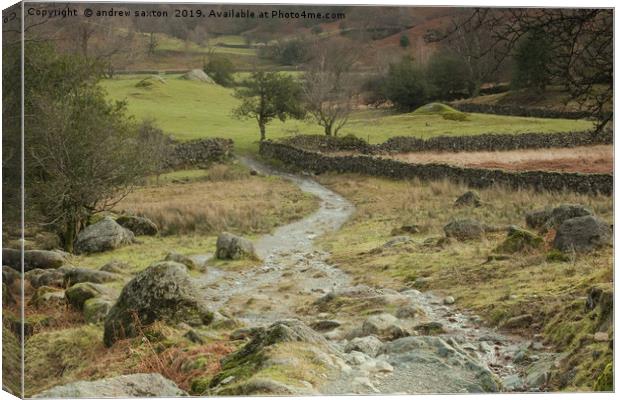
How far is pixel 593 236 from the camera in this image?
10047mm

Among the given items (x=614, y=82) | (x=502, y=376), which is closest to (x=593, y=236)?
(x=614, y=82)

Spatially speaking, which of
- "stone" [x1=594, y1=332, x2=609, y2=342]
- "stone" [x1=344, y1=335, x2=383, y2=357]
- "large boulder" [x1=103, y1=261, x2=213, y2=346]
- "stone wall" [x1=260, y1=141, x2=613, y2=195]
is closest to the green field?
"stone wall" [x1=260, y1=141, x2=613, y2=195]

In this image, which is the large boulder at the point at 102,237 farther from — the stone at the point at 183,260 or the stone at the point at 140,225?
the stone at the point at 183,260

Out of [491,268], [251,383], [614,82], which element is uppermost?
[614,82]

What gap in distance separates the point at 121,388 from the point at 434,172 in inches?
428

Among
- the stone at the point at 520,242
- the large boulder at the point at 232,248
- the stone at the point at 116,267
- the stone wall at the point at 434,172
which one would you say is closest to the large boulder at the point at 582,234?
the stone at the point at 520,242

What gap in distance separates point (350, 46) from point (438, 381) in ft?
14.1

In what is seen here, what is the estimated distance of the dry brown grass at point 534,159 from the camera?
1130 cm

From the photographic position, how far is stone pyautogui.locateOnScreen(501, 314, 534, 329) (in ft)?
29.2

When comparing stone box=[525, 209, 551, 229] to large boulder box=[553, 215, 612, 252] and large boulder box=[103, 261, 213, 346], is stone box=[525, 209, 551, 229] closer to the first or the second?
large boulder box=[553, 215, 612, 252]

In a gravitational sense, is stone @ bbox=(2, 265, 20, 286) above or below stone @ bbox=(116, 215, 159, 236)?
above

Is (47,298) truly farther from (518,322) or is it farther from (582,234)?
(582,234)

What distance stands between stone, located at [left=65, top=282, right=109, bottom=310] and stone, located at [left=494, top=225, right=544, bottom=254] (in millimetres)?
4650

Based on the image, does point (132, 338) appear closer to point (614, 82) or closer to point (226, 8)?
point (226, 8)
